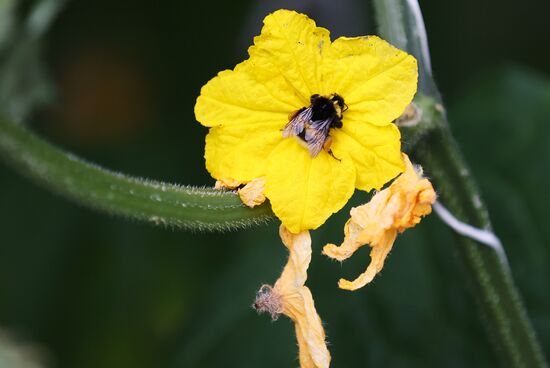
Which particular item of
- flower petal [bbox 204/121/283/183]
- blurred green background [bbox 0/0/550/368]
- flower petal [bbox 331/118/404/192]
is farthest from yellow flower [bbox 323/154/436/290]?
blurred green background [bbox 0/0/550/368]

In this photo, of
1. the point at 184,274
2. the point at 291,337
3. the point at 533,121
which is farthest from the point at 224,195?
the point at 184,274

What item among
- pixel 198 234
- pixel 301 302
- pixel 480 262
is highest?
pixel 301 302

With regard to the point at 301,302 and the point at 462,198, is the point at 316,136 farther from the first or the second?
the point at 462,198

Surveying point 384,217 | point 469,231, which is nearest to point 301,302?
point 384,217

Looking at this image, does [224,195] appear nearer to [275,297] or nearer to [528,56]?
[275,297]

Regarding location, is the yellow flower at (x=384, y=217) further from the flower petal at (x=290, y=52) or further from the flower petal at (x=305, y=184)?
the flower petal at (x=290, y=52)

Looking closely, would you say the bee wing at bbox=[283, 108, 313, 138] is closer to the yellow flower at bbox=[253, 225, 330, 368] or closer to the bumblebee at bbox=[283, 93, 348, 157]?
the bumblebee at bbox=[283, 93, 348, 157]

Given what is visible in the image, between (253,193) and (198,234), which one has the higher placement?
(253,193)
